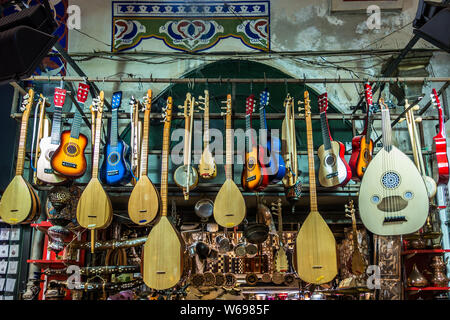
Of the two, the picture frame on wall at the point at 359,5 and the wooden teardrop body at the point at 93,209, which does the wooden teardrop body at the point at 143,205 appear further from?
the picture frame on wall at the point at 359,5

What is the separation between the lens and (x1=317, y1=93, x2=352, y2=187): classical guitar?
4613 mm

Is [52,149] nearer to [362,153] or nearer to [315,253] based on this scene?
[315,253]

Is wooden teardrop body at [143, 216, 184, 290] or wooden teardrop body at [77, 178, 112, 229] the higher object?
wooden teardrop body at [77, 178, 112, 229]

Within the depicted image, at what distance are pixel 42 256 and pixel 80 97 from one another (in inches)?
96.0

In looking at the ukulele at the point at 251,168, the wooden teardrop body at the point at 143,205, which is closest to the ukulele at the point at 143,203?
the wooden teardrop body at the point at 143,205

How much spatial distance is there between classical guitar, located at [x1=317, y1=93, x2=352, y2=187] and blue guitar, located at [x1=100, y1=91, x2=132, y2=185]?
1.98 meters

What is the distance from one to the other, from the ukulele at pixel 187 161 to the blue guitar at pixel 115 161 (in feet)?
1.83

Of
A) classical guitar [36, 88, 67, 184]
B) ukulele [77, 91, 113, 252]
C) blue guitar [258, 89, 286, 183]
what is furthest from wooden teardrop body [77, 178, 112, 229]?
blue guitar [258, 89, 286, 183]

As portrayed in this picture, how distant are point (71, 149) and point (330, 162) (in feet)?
8.44

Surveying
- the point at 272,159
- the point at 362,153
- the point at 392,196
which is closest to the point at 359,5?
the point at 362,153

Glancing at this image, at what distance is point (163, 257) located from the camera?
4.07 meters

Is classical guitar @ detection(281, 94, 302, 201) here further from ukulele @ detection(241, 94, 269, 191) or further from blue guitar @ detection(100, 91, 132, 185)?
blue guitar @ detection(100, 91, 132, 185)

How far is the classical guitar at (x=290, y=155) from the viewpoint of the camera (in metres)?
4.64

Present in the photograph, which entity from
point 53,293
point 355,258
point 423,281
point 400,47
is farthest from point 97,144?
point 400,47
